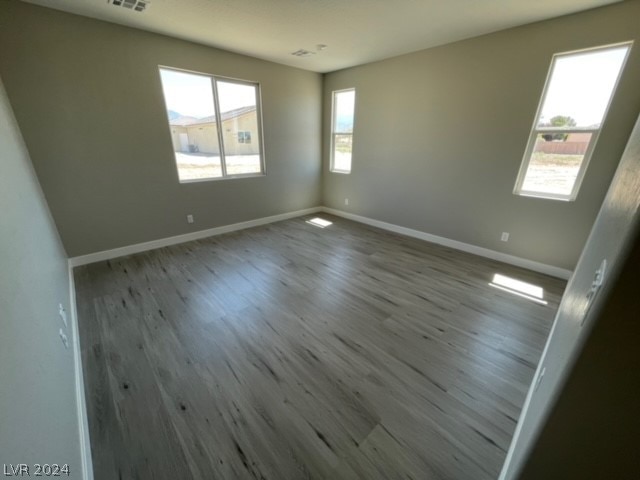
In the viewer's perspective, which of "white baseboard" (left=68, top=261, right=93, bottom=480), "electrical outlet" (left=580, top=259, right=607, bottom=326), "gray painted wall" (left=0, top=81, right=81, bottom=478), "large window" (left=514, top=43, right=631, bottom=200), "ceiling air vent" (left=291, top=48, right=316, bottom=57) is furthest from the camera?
"ceiling air vent" (left=291, top=48, right=316, bottom=57)

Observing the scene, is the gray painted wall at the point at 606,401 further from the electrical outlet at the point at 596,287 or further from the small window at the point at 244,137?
the small window at the point at 244,137

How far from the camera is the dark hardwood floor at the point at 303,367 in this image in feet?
4.16

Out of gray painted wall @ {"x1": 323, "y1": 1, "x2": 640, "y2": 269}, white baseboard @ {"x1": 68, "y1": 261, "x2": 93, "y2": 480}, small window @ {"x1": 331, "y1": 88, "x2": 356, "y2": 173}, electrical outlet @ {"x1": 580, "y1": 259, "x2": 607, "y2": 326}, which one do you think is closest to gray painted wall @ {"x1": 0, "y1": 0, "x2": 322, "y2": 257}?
small window @ {"x1": 331, "y1": 88, "x2": 356, "y2": 173}

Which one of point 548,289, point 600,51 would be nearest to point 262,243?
point 548,289

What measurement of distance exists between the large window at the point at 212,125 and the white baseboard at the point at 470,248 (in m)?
2.30

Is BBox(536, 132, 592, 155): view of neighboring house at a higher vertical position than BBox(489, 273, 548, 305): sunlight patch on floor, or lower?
higher

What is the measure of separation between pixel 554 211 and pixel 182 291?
423 centimetres

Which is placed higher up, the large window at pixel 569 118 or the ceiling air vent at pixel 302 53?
the ceiling air vent at pixel 302 53

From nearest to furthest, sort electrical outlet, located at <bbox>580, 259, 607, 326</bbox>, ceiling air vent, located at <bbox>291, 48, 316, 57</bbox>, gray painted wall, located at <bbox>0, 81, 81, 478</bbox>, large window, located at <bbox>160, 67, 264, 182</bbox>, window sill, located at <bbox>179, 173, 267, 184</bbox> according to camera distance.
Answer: electrical outlet, located at <bbox>580, 259, 607, 326</bbox>, gray painted wall, located at <bbox>0, 81, 81, 478</bbox>, large window, located at <bbox>160, 67, 264, 182</bbox>, ceiling air vent, located at <bbox>291, 48, 316, 57</bbox>, window sill, located at <bbox>179, 173, 267, 184</bbox>

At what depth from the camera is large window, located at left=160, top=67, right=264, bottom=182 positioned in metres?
3.47

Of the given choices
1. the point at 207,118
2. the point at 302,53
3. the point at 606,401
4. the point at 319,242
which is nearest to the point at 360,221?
the point at 319,242

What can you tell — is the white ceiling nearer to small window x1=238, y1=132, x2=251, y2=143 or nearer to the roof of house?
the roof of house

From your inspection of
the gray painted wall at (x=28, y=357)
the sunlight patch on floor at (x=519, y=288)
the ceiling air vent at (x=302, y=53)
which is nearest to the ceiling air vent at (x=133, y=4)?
the gray painted wall at (x=28, y=357)

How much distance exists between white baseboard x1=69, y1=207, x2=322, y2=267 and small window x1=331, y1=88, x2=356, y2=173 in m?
1.37
